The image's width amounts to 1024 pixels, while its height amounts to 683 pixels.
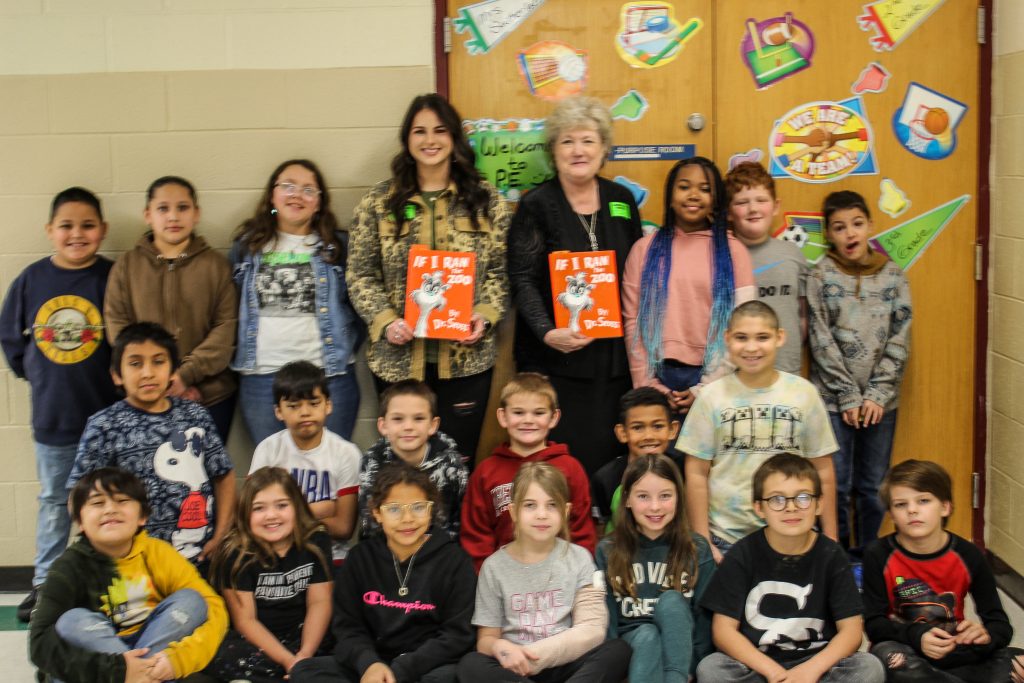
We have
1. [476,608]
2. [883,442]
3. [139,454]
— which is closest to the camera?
[476,608]

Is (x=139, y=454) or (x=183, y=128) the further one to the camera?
(x=183, y=128)

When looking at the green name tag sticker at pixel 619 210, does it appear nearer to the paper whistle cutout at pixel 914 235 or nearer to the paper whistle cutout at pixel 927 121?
the paper whistle cutout at pixel 914 235

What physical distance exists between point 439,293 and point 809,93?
1.71m

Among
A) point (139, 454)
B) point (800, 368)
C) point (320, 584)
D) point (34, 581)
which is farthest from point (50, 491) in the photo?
point (800, 368)

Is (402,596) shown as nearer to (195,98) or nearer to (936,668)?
(936,668)

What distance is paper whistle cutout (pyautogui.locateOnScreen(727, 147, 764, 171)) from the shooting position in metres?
4.27

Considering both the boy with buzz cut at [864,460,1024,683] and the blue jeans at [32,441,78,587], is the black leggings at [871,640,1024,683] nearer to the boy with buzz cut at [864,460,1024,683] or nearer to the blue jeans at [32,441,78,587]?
the boy with buzz cut at [864,460,1024,683]

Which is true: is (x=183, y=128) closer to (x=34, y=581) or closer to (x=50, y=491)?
(x=50, y=491)

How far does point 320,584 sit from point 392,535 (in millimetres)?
290

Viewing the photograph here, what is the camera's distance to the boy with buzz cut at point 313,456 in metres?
3.74

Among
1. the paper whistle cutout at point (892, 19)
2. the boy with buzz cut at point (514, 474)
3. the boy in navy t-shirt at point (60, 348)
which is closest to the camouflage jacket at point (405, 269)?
the boy with buzz cut at point (514, 474)

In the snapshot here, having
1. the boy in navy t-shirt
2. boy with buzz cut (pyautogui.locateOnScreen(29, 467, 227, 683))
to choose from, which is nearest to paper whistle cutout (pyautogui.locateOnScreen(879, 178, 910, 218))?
boy with buzz cut (pyautogui.locateOnScreen(29, 467, 227, 683))

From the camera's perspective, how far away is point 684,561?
3.28 metres

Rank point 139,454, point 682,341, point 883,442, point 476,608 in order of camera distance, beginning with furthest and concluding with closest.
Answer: point 883,442 < point 682,341 < point 139,454 < point 476,608
